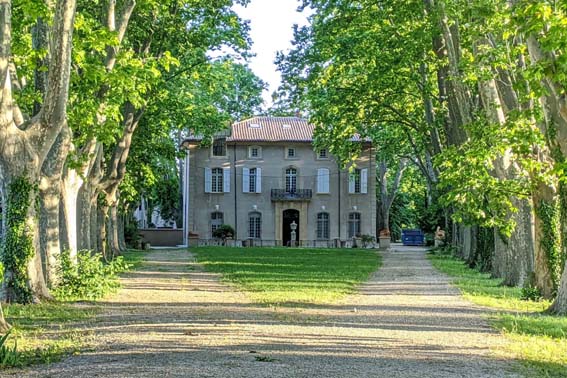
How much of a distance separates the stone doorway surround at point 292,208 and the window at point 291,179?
3.33 feet

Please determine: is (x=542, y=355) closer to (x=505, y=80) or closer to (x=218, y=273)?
(x=505, y=80)

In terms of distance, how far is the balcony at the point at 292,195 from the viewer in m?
64.8

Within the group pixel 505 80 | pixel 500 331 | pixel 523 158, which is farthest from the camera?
pixel 505 80

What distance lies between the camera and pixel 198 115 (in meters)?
35.0

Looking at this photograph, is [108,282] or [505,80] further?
[505,80]

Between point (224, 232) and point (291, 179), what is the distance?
613 centimetres

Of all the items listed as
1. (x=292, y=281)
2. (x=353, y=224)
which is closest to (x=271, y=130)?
(x=353, y=224)

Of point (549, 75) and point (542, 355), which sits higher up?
point (549, 75)

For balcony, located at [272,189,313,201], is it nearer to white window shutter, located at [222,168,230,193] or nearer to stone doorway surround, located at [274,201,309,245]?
stone doorway surround, located at [274,201,309,245]

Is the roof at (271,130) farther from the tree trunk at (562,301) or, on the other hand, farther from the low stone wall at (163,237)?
the tree trunk at (562,301)

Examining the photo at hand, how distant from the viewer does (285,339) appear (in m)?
10.2

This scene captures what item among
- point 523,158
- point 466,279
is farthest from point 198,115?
point 523,158

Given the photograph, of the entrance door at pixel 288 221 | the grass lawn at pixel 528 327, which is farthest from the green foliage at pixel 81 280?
the entrance door at pixel 288 221

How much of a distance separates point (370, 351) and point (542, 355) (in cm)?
171
